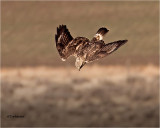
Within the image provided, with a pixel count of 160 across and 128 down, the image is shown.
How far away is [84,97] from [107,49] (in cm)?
2271

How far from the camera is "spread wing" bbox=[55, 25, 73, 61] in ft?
10.0

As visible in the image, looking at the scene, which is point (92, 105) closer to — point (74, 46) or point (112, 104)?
point (112, 104)

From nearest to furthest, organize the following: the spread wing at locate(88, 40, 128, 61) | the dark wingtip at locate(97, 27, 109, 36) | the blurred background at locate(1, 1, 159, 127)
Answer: the spread wing at locate(88, 40, 128, 61), the dark wingtip at locate(97, 27, 109, 36), the blurred background at locate(1, 1, 159, 127)

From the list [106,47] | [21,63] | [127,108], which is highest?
[21,63]

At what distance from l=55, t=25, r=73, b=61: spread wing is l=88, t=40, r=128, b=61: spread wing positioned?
0.89ft

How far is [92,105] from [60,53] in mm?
23058

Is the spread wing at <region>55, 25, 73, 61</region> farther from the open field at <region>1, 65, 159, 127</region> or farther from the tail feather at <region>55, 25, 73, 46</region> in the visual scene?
the open field at <region>1, 65, 159, 127</region>

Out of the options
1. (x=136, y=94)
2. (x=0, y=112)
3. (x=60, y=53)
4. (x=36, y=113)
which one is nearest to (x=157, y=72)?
(x=136, y=94)

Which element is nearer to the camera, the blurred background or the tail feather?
the tail feather

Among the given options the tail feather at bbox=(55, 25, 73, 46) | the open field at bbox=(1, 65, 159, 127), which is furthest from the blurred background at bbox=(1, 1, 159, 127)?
the tail feather at bbox=(55, 25, 73, 46)

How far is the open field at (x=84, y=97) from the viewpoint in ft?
82.9

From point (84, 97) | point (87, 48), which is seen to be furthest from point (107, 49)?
point (84, 97)

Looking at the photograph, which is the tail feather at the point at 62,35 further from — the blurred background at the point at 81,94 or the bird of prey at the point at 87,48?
the blurred background at the point at 81,94

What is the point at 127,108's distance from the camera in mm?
26531
